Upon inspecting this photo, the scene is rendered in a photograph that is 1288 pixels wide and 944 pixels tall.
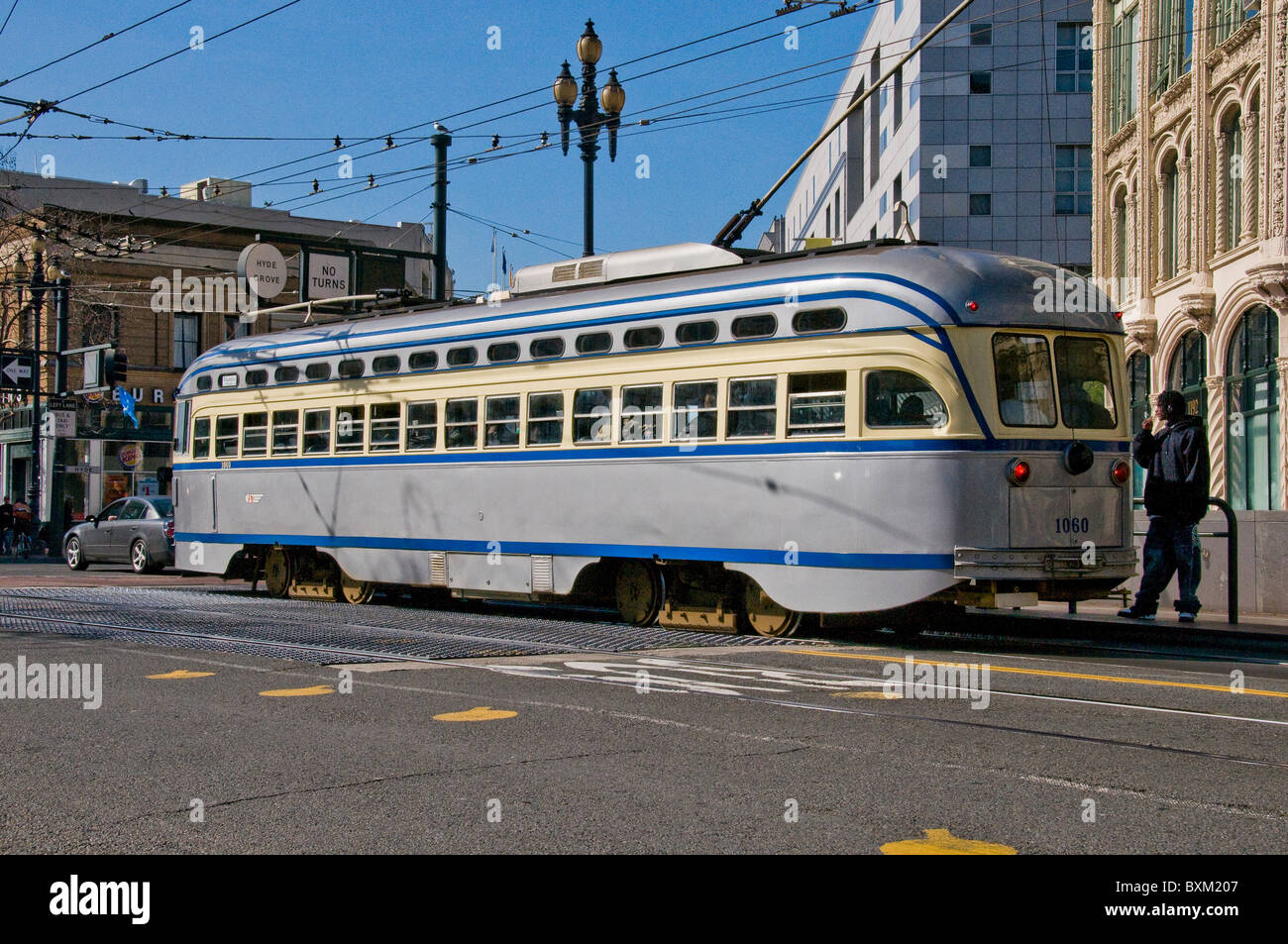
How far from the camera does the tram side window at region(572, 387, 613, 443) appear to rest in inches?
584

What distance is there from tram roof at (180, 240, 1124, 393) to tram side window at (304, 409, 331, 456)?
9.48 feet

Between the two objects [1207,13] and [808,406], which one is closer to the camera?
[808,406]

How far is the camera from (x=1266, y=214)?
76.2 feet

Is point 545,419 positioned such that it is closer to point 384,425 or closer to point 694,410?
point 694,410

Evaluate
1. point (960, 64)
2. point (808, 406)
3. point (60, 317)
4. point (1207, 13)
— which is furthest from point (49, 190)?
point (808, 406)

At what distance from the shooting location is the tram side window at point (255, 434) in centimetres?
1969

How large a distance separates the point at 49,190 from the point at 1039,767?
48229mm

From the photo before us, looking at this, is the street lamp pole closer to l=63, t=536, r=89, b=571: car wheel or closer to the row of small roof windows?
the row of small roof windows

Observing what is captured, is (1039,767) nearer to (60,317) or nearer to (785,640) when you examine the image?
(785,640)

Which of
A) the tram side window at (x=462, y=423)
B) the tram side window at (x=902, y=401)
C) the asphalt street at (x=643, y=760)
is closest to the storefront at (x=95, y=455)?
the tram side window at (x=462, y=423)

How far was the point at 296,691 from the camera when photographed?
9.40 m

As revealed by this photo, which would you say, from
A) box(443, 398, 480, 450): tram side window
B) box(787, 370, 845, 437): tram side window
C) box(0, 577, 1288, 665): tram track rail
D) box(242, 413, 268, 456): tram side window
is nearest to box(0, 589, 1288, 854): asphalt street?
box(0, 577, 1288, 665): tram track rail

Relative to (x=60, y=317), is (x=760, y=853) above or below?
below

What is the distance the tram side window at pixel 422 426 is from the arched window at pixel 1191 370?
15.7 metres
